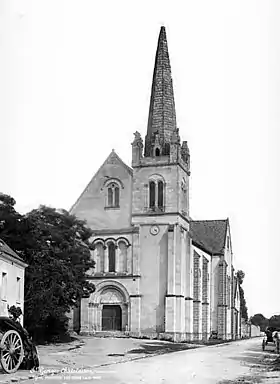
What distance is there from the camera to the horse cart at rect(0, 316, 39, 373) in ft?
72.4

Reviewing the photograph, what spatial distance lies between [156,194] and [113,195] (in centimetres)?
404

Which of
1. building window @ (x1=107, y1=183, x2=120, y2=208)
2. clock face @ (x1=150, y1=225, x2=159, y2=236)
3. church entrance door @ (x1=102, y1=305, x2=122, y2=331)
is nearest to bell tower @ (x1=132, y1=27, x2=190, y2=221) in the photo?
clock face @ (x1=150, y1=225, x2=159, y2=236)

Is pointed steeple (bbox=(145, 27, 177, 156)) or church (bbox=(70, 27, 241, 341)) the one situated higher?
pointed steeple (bbox=(145, 27, 177, 156))

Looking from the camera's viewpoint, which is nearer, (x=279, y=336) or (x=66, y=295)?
(x=279, y=336)

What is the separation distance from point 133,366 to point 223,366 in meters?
3.91

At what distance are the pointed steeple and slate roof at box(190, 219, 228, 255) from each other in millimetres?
17654

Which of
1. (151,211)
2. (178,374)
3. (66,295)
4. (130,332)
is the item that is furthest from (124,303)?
(178,374)

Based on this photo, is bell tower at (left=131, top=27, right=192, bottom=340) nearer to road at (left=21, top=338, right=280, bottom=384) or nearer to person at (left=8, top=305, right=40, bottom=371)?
road at (left=21, top=338, right=280, bottom=384)

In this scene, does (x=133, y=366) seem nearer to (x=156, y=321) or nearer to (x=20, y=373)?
(x=20, y=373)

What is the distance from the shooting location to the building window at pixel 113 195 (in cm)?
6319

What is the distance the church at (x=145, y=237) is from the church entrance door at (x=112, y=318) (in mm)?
86

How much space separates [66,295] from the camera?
44562mm

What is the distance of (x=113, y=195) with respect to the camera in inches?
2496

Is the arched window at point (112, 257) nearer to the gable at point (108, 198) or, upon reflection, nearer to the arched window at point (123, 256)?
the arched window at point (123, 256)
